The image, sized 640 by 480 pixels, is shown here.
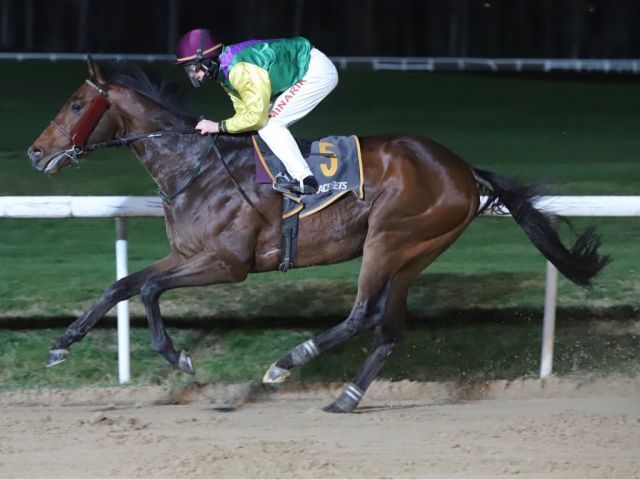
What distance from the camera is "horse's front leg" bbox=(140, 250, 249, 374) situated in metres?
5.03

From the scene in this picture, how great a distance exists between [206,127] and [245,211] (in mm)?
428

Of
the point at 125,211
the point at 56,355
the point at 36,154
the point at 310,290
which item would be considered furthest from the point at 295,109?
the point at 310,290

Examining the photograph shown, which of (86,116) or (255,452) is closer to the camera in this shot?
(255,452)

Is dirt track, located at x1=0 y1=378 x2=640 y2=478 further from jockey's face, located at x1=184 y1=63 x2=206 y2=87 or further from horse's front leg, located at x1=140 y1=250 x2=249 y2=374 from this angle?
jockey's face, located at x1=184 y1=63 x2=206 y2=87

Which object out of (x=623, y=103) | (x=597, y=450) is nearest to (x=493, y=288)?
(x=597, y=450)

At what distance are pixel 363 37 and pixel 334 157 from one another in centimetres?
3185

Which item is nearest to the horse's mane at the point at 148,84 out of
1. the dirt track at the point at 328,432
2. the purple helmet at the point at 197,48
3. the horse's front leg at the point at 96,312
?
the purple helmet at the point at 197,48

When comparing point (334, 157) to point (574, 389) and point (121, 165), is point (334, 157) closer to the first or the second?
point (574, 389)

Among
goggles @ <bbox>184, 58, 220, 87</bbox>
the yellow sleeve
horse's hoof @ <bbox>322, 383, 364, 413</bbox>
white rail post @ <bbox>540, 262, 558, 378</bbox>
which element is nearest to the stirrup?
the yellow sleeve

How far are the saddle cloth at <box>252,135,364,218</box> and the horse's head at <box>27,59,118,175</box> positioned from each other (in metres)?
0.71

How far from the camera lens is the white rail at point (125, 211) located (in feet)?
18.3

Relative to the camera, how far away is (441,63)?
2708cm

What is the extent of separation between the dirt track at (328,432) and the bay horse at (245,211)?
0.99 ft

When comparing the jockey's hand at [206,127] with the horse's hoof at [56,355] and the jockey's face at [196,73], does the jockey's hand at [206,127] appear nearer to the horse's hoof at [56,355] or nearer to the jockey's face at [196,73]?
the jockey's face at [196,73]
